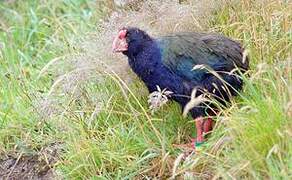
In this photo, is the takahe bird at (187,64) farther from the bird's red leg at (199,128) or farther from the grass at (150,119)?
the grass at (150,119)

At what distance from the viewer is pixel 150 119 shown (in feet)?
11.4

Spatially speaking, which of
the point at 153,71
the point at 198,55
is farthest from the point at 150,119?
the point at 198,55

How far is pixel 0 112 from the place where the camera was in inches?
169

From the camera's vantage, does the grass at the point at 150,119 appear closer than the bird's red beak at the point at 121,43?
Yes

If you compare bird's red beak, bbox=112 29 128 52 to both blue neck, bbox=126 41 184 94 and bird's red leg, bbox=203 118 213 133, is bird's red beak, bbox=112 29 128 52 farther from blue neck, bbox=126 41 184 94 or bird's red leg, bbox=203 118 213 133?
bird's red leg, bbox=203 118 213 133

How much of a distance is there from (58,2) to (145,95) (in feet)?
7.57

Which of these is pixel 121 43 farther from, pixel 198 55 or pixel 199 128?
pixel 199 128

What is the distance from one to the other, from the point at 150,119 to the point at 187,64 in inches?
12.4

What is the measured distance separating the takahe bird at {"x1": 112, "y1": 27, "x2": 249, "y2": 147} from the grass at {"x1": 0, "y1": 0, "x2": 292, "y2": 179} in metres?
0.10

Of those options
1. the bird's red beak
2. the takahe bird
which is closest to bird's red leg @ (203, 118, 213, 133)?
the takahe bird

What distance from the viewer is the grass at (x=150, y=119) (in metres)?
3.09

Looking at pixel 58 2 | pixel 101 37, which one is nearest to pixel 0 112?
pixel 101 37

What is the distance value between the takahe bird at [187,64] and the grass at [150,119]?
104mm

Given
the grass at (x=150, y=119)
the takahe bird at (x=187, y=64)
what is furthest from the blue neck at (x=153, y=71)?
the grass at (x=150, y=119)
